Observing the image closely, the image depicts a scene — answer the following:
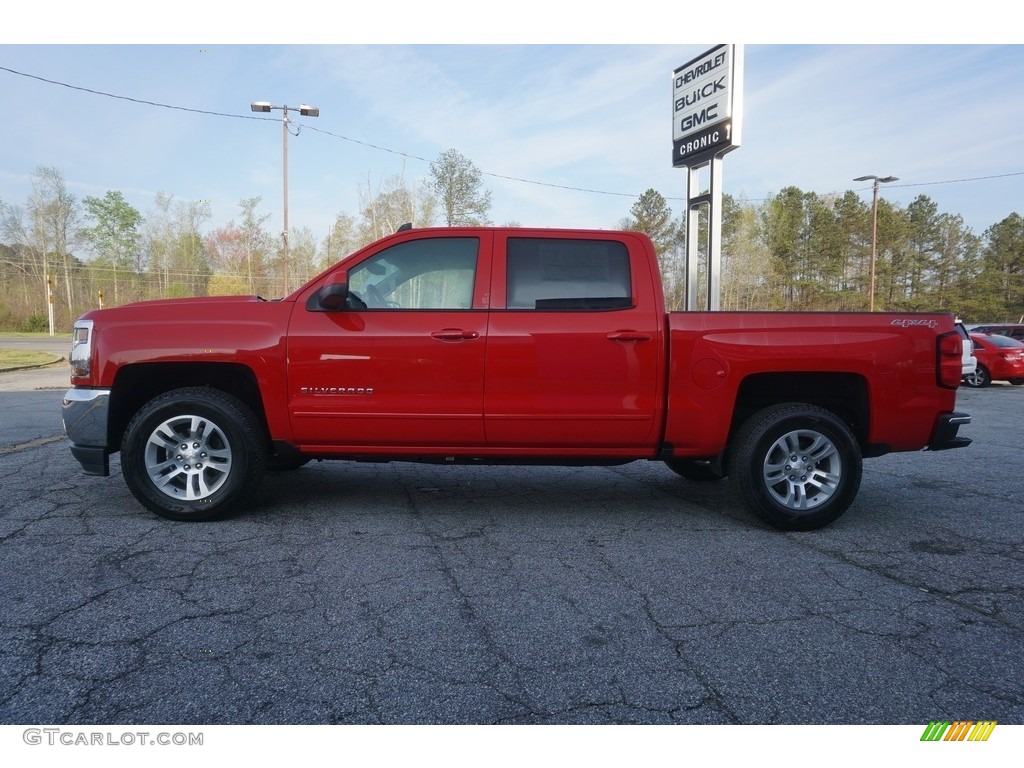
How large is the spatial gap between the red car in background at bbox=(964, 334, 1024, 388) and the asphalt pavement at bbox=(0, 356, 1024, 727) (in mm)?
13414

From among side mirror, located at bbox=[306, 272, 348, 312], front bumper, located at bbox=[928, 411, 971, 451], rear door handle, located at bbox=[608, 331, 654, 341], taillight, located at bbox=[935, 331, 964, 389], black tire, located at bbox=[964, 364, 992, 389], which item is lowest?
black tire, located at bbox=[964, 364, 992, 389]

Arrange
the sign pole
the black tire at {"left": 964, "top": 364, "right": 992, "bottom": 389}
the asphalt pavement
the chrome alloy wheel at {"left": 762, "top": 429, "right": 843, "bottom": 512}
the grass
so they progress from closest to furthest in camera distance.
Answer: the asphalt pavement, the chrome alloy wheel at {"left": 762, "top": 429, "right": 843, "bottom": 512}, the sign pole, the black tire at {"left": 964, "top": 364, "right": 992, "bottom": 389}, the grass

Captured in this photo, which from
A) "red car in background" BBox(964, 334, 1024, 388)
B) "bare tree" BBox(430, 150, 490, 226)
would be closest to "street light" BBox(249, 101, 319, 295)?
"bare tree" BBox(430, 150, 490, 226)

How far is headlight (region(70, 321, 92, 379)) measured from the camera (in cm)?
450

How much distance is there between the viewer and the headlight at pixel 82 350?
4496mm

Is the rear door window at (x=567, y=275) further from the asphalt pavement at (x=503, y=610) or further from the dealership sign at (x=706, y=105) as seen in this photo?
the dealership sign at (x=706, y=105)

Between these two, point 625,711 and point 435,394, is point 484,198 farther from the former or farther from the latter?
point 625,711

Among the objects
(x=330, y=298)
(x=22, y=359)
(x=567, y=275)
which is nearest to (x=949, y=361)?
(x=567, y=275)

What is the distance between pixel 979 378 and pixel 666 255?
2548 cm

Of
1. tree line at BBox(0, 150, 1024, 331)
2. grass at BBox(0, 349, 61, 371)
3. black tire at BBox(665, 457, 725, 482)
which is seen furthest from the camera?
tree line at BBox(0, 150, 1024, 331)

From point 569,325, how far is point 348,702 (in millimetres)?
Result: 2750

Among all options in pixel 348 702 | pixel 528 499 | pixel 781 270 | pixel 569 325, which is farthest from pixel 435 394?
pixel 781 270

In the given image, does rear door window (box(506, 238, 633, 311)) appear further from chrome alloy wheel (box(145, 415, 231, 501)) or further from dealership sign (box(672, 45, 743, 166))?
dealership sign (box(672, 45, 743, 166))

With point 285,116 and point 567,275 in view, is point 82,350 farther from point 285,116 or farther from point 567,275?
point 285,116
